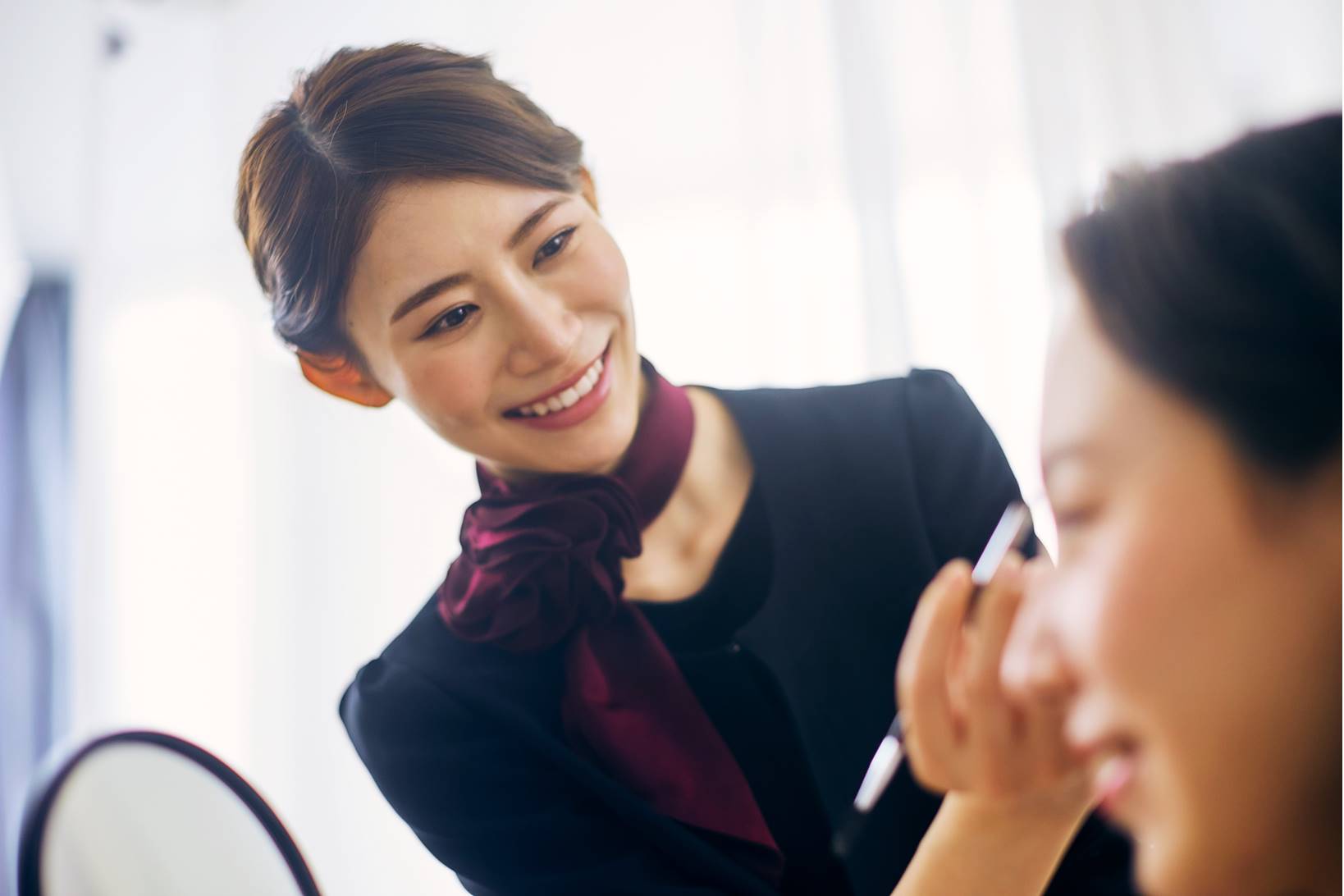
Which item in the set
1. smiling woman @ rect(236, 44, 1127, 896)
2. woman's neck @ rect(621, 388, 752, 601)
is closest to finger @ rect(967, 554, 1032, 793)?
smiling woman @ rect(236, 44, 1127, 896)

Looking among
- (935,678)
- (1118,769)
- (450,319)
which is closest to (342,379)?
(450,319)

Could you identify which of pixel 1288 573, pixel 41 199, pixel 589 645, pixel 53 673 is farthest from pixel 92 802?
pixel 1288 573

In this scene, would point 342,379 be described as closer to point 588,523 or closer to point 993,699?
point 588,523

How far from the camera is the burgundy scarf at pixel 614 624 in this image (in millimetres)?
812

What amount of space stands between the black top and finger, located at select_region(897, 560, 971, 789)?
149 mm

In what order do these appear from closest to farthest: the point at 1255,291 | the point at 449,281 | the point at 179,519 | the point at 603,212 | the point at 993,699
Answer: the point at 1255,291, the point at 993,699, the point at 449,281, the point at 603,212, the point at 179,519

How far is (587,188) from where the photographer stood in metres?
0.88

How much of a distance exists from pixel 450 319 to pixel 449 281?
0.03m

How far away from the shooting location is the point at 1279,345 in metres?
0.52

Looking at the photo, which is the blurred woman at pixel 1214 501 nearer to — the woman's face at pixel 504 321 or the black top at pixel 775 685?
the black top at pixel 775 685

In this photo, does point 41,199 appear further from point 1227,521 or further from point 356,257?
point 1227,521

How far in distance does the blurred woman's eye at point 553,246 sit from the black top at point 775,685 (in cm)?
20

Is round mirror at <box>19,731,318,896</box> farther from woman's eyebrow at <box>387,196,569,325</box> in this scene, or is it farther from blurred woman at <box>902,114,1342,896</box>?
blurred woman at <box>902,114,1342,896</box>

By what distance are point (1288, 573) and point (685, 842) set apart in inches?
19.0
